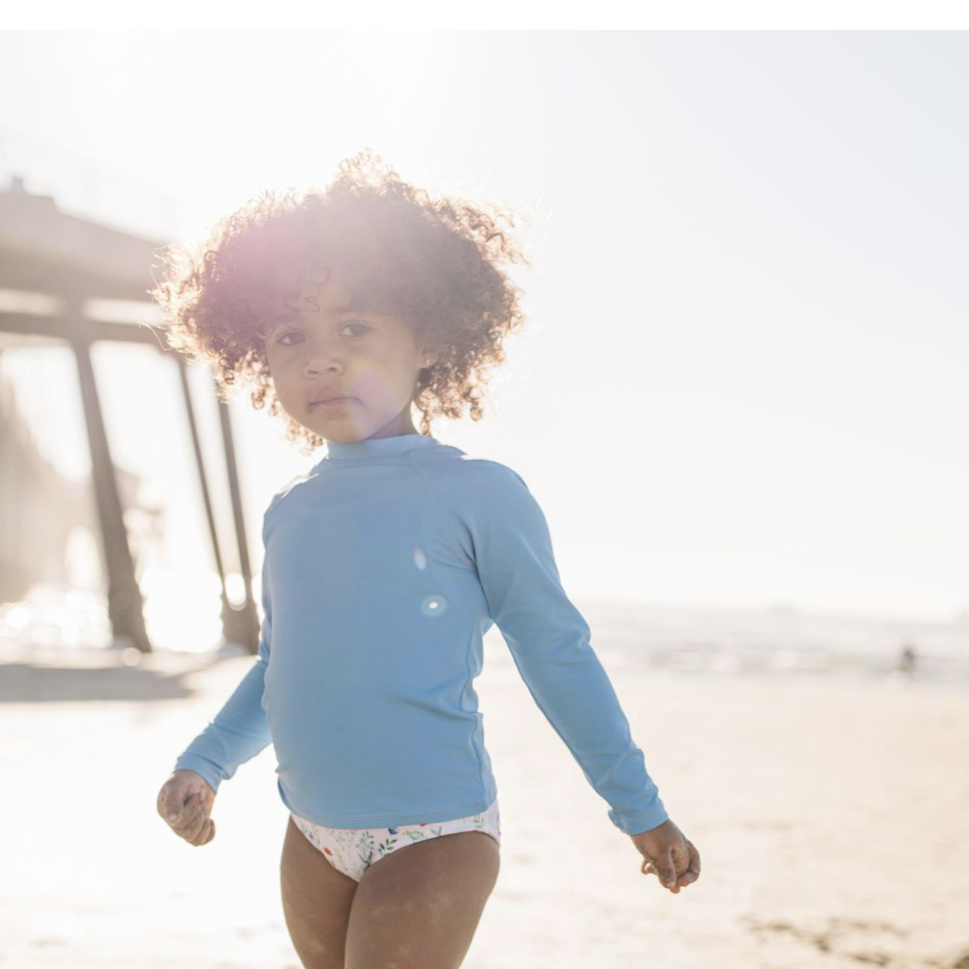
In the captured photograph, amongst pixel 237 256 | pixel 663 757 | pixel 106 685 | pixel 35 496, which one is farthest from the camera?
pixel 35 496

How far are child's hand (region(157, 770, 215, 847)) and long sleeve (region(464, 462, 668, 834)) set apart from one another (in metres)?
0.71

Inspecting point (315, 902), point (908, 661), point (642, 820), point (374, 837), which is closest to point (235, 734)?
point (315, 902)

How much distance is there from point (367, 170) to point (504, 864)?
3.70 m

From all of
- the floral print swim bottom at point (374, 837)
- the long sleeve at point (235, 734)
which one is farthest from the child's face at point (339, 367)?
the floral print swim bottom at point (374, 837)

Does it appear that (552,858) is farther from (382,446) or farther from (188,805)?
(382,446)

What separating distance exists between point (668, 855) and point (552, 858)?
12.2 ft

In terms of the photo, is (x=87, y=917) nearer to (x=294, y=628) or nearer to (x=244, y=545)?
(x=294, y=628)

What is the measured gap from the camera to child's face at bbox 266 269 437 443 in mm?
1983

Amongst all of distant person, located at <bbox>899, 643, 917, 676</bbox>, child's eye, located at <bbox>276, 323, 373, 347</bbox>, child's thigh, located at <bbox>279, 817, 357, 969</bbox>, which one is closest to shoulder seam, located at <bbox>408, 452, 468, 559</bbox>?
child's eye, located at <bbox>276, 323, 373, 347</bbox>

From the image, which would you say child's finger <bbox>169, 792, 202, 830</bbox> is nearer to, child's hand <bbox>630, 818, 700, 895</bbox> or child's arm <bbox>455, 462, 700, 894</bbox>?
child's arm <bbox>455, 462, 700, 894</bbox>

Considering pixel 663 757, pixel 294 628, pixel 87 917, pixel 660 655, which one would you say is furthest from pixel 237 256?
pixel 660 655

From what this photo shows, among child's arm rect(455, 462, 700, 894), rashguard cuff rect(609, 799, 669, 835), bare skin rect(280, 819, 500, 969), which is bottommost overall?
bare skin rect(280, 819, 500, 969)

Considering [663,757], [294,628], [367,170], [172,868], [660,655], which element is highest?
[367,170]

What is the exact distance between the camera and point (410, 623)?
5.95ft
